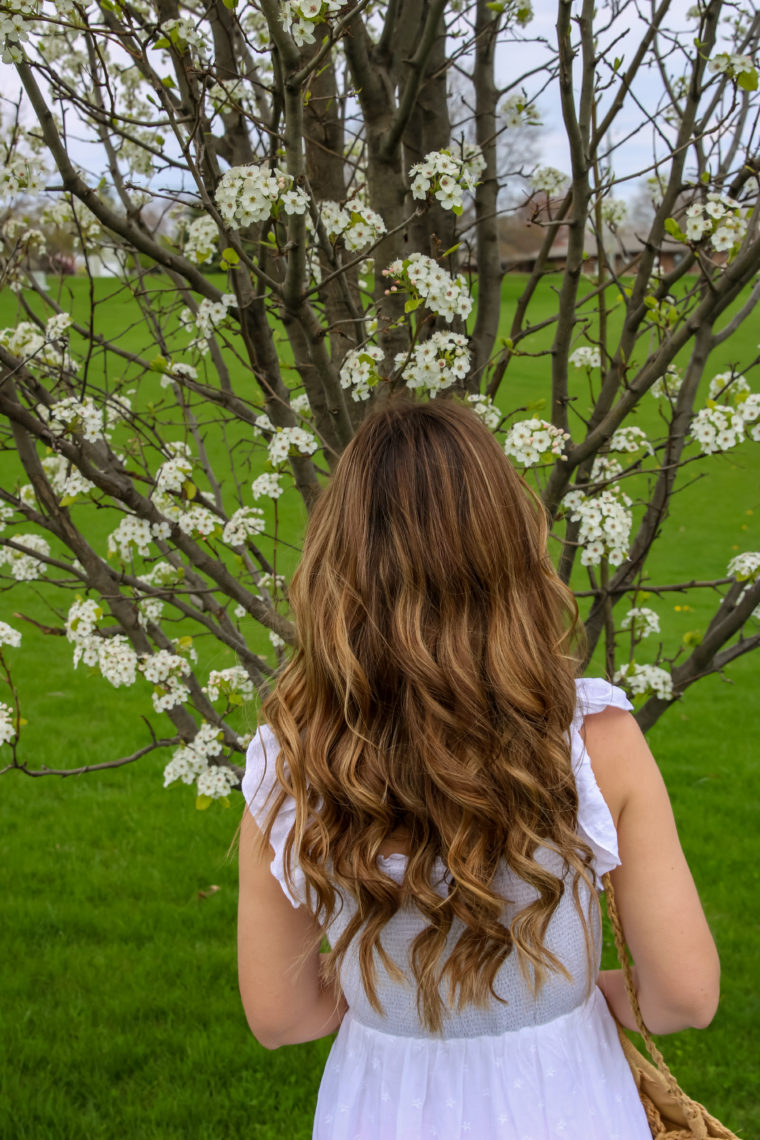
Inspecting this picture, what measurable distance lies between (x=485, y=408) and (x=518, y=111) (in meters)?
1.19

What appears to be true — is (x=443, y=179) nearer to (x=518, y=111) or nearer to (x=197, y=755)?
(x=518, y=111)

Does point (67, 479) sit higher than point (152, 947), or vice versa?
point (67, 479)

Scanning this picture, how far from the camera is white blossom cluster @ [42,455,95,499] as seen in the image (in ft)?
7.99

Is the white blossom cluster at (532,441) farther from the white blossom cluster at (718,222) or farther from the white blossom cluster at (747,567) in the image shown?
the white blossom cluster at (747,567)

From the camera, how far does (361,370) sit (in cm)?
220

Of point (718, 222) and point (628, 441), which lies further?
point (628, 441)

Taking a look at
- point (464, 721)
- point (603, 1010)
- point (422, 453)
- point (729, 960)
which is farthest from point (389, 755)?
point (729, 960)

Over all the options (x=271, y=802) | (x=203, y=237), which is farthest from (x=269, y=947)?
(x=203, y=237)

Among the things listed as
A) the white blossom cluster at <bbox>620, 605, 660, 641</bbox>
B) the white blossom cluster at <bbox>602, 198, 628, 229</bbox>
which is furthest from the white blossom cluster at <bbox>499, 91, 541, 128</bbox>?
the white blossom cluster at <bbox>620, 605, 660, 641</bbox>

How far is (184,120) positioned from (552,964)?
6.00 ft

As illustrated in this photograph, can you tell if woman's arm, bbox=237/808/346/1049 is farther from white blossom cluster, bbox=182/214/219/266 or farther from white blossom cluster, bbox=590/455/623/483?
white blossom cluster, bbox=590/455/623/483

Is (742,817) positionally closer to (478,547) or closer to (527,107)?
(527,107)

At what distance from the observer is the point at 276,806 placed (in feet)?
4.36

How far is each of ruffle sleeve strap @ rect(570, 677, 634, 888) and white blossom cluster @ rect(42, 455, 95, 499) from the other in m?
1.54
